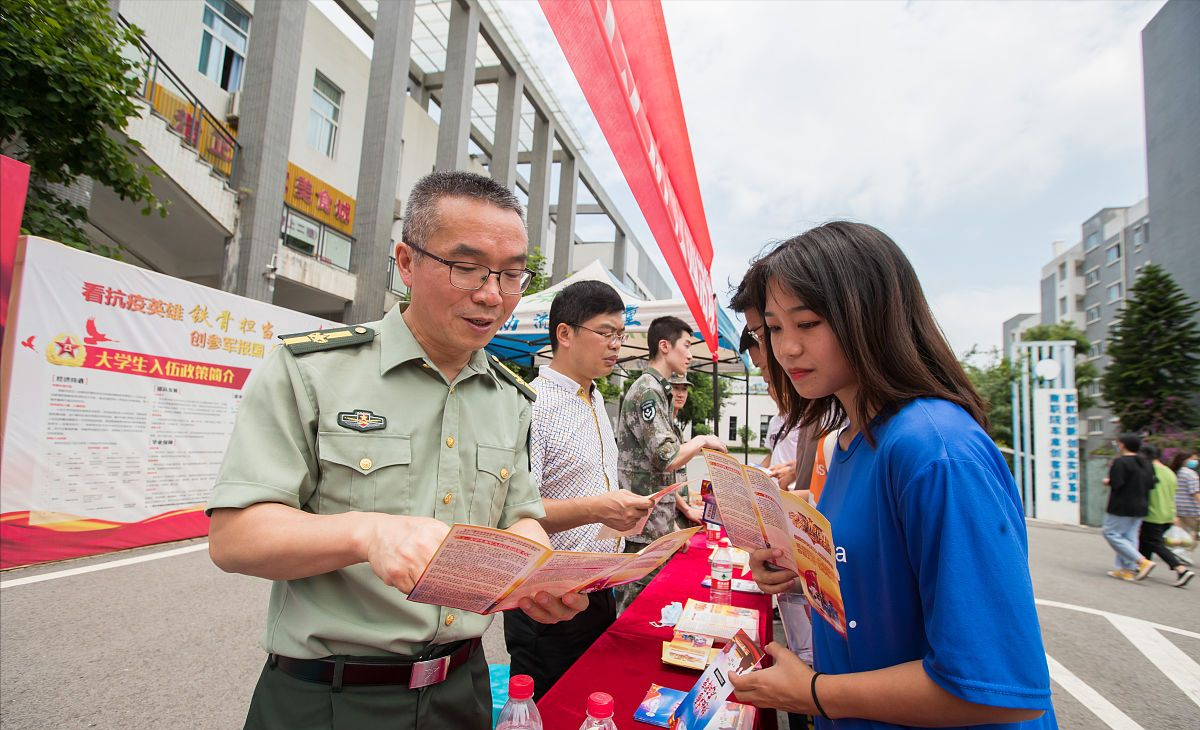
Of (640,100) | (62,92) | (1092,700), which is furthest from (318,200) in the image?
(1092,700)

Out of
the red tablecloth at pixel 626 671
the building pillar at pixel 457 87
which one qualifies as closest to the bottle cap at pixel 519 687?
the red tablecloth at pixel 626 671

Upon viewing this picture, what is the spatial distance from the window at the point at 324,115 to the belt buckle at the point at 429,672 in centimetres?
1376

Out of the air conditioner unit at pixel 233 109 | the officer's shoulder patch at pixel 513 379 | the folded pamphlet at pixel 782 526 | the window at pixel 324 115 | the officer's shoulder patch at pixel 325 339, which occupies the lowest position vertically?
the folded pamphlet at pixel 782 526

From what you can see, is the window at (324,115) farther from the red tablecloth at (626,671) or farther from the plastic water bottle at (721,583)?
the red tablecloth at (626,671)

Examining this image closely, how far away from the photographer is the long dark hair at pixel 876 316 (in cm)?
106

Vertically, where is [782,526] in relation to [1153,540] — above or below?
above

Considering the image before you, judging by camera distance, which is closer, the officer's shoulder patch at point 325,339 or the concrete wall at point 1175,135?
the officer's shoulder patch at point 325,339

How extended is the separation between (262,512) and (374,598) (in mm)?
275

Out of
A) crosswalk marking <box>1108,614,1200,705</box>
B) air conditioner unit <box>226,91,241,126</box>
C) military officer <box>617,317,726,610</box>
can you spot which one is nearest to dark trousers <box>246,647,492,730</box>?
military officer <box>617,317,726,610</box>

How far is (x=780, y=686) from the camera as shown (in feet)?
3.53

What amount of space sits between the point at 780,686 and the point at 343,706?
830 mm

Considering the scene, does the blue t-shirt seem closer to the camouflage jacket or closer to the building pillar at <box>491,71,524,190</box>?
the camouflage jacket

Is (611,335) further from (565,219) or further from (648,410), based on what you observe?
(565,219)

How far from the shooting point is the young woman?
0.85 metres
